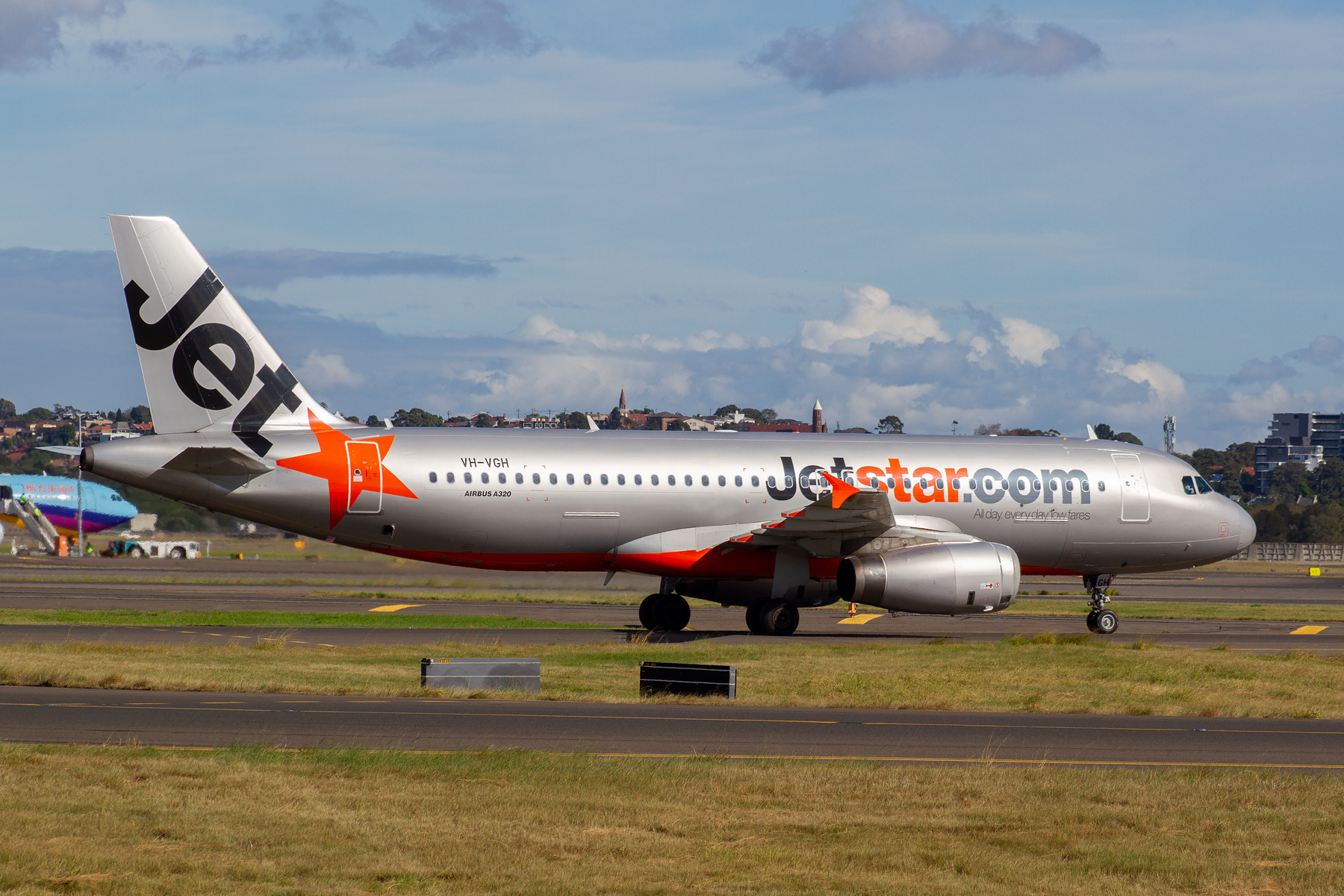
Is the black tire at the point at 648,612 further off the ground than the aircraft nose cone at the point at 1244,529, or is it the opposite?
the aircraft nose cone at the point at 1244,529

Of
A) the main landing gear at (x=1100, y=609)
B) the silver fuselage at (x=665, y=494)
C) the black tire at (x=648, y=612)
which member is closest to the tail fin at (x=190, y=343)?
the silver fuselage at (x=665, y=494)

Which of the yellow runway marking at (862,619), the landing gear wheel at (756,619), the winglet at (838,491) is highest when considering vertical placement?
the winglet at (838,491)

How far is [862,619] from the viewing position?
38.7 metres

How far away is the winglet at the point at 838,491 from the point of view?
29.3 metres

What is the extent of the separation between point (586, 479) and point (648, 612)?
416 cm

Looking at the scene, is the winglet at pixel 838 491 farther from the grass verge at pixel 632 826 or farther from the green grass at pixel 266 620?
the grass verge at pixel 632 826

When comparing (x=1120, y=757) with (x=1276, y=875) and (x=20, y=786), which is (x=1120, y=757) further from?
(x=20, y=786)

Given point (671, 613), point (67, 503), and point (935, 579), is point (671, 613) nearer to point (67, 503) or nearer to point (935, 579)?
point (935, 579)

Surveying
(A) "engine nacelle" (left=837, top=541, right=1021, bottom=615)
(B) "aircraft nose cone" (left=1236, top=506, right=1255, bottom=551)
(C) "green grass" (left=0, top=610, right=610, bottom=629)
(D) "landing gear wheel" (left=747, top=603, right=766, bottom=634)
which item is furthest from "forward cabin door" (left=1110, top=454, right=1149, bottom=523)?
(C) "green grass" (left=0, top=610, right=610, bottom=629)

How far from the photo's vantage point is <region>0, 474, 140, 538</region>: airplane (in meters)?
96.4

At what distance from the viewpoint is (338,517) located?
29.1 meters

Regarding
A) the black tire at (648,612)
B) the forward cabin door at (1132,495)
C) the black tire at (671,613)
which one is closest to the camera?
the black tire at (671,613)

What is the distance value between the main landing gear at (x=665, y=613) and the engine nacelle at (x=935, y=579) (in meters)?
4.60

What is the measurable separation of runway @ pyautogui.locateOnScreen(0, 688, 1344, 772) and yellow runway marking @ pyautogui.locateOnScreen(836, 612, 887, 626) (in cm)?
1801
